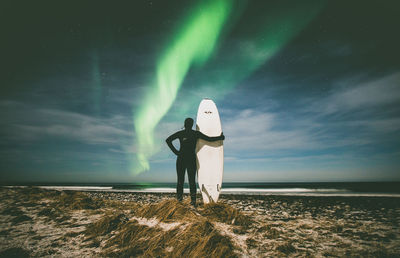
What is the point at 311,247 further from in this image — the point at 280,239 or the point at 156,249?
the point at 156,249

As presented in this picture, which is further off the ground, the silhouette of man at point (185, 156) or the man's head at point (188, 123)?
the man's head at point (188, 123)

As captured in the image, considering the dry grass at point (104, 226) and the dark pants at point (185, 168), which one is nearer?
the dry grass at point (104, 226)

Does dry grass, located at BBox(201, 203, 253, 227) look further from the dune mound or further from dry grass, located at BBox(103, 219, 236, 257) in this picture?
dry grass, located at BBox(103, 219, 236, 257)

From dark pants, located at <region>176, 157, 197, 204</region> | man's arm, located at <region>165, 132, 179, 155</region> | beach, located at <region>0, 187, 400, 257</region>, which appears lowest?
beach, located at <region>0, 187, 400, 257</region>

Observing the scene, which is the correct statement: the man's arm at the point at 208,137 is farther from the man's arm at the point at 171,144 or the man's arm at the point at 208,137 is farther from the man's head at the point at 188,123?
the man's arm at the point at 171,144

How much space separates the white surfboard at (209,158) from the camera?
636 centimetres

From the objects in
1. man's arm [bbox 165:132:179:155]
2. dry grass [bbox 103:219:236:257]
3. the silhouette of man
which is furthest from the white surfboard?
dry grass [bbox 103:219:236:257]

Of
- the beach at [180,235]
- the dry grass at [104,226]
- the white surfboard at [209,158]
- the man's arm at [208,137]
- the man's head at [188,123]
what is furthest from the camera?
the white surfboard at [209,158]

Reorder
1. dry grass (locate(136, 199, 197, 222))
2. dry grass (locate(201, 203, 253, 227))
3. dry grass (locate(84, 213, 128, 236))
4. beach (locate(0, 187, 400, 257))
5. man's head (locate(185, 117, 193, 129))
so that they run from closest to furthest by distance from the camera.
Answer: beach (locate(0, 187, 400, 257))
dry grass (locate(84, 213, 128, 236))
dry grass (locate(136, 199, 197, 222))
dry grass (locate(201, 203, 253, 227))
man's head (locate(185, 117, 193, 129))

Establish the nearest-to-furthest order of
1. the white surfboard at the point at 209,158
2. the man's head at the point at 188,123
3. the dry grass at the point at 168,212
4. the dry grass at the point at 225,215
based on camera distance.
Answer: the dry grass at the point at 168,212 → the dry grass at the point at 225,215 → the man's head at the point at 188,123 → the white surfboard at the point at 209,158

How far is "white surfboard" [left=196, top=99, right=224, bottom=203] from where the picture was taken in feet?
20.8

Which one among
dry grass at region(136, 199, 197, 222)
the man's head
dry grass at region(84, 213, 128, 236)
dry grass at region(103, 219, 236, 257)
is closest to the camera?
dry grass at region(103, 219, 236, 257)

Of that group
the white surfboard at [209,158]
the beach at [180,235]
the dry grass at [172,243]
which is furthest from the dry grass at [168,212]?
the white surfboard at [209,158]

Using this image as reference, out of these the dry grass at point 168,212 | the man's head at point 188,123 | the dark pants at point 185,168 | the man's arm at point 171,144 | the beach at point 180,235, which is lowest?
the beach at point 180,235
